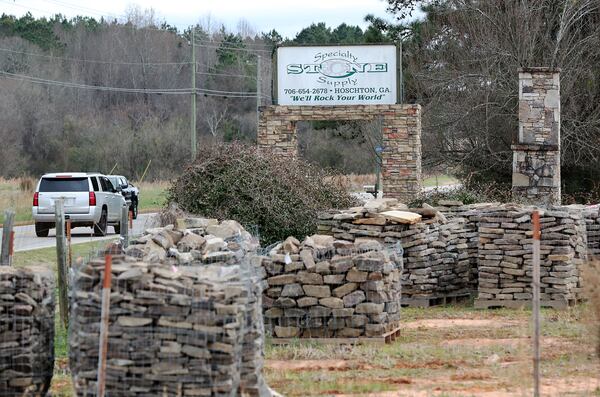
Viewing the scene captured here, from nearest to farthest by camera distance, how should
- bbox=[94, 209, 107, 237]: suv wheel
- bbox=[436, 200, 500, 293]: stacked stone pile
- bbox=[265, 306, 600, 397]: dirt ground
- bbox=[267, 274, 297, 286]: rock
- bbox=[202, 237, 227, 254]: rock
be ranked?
bbox=[265, 306, 600, 397]: dirt ground
bbox=[202, 237, 227, 254]: rock
bbox=[267, 274, 297, 286]: rock
bbox=[436, 200, 500, 293]: stacked stone pile
bbox=[94, 209, 107, 237]: suv wheel

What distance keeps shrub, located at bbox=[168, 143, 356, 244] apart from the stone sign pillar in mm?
6067

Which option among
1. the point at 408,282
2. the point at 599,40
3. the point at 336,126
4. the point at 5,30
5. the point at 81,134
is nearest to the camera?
the point at 408,282

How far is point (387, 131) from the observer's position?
29.7m

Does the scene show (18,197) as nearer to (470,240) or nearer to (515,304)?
(470,240)

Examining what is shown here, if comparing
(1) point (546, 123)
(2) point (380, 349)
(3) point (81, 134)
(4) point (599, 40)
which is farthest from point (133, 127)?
(2) point (380, 349)

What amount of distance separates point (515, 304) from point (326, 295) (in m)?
5.28

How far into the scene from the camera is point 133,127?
251ft

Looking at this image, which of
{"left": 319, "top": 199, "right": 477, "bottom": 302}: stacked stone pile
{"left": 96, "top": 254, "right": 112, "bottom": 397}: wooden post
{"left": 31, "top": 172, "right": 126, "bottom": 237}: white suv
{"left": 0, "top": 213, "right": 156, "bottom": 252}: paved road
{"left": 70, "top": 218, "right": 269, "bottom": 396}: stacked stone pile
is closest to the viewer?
{"left": 96, "top": 254, "right": 112, "bottom": 397}: wooden post

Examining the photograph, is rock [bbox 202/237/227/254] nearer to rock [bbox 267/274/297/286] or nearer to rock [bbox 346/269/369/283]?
rock [bbox 267/274/297/286]

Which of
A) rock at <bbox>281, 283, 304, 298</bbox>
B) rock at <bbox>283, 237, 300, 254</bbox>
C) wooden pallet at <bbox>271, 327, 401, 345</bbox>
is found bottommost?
wooden pallet at <bbox>271, 327, 401, 345</bbox>

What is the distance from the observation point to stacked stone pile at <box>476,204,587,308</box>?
1828 cm

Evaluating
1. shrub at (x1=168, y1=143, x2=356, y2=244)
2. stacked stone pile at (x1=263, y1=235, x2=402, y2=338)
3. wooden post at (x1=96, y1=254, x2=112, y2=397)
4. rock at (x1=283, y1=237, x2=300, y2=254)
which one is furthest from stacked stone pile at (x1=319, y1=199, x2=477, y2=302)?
wooden post at (x1=96, y1=254, x2=112, y2=397)

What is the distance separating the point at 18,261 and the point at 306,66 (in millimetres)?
10303

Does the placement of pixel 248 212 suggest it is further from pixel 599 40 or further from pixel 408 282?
pixel 599 40
